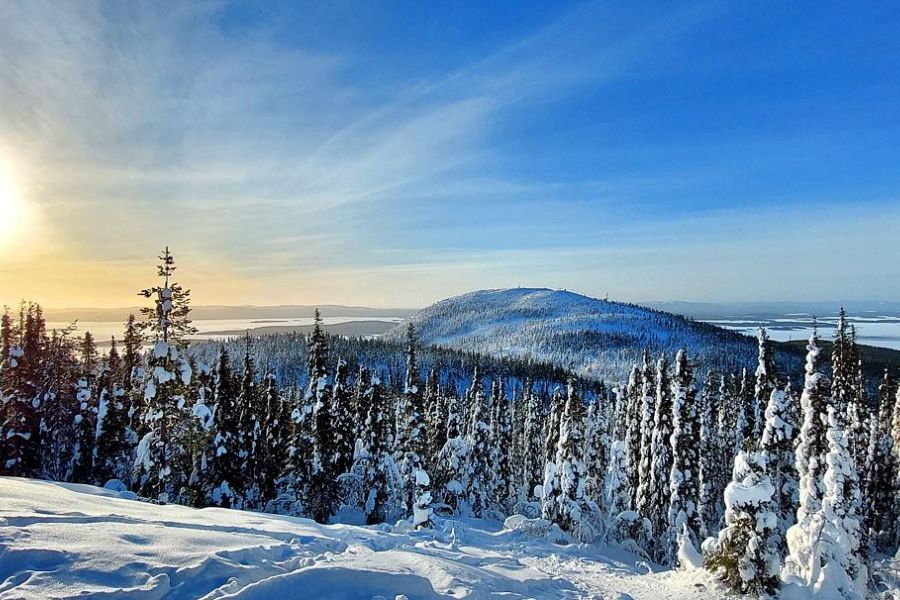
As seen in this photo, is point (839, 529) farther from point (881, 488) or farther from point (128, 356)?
point (128, 356)

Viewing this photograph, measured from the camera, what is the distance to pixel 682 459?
1181 inches

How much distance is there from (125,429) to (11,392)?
9324 millimetres

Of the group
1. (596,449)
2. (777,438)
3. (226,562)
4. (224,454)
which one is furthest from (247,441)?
(777,438)

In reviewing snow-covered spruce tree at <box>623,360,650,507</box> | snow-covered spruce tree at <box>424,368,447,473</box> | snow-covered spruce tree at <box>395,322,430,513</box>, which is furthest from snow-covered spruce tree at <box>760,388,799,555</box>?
snow-covered spruce tree at <box>424,368,447,473</box>

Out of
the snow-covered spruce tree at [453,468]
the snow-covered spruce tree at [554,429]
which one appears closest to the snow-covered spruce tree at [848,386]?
the snow-covered spruce tree at [554,429]

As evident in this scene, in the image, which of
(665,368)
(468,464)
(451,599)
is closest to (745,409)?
(665,368)

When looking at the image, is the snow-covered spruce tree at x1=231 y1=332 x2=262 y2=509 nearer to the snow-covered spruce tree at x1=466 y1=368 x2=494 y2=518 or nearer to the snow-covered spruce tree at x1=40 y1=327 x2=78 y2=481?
the snow-covered spruce tree at x1=40 y1=327 x2=78 y2=481

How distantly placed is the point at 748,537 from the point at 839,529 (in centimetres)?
466

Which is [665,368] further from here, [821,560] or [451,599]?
[451,599]

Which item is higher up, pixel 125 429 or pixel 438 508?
pixel 125 429

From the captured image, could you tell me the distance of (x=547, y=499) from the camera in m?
32.2

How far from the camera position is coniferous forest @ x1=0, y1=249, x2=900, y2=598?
19.1m

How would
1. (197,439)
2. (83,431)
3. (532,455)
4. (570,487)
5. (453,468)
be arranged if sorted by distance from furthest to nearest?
(532,455)
(83,431)
(453,468)
(570,487)
(197,439)

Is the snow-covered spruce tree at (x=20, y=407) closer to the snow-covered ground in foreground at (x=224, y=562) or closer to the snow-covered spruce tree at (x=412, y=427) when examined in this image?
A: the snow-covered ground in foreground at (x=224, y=562)
